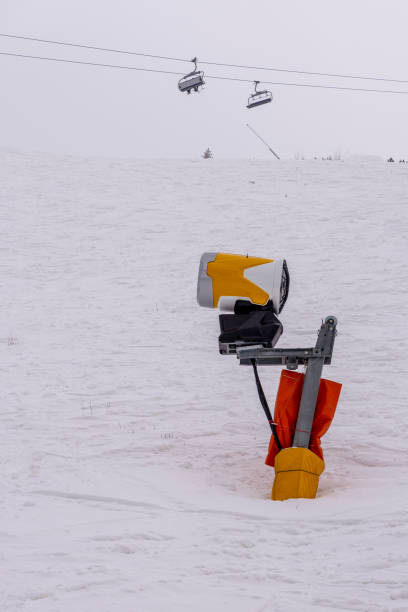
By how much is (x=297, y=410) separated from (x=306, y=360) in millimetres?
422

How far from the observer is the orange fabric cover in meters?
4.76

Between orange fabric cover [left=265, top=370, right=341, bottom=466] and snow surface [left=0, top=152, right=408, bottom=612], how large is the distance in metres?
0.43

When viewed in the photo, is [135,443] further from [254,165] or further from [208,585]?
[254,165]

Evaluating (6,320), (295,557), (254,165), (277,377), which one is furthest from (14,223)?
(295,557)

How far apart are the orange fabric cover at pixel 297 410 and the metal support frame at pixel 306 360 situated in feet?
0.29

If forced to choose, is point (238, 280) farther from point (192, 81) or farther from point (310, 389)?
point (192, 81)

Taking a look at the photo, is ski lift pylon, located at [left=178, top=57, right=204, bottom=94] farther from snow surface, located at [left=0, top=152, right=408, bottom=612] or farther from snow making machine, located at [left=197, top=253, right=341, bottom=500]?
snow making machine, located at [left=197, top=253, right=341, bottom=500]

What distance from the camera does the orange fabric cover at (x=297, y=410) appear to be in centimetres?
476

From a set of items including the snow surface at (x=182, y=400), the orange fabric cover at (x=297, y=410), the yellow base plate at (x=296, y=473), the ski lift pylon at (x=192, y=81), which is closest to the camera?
the snow surface at (x=182, y=400)

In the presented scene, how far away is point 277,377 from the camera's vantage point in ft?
26.7

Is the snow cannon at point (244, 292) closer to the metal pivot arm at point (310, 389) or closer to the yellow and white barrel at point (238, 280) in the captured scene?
the yellow and white barrel at point (238, 280)

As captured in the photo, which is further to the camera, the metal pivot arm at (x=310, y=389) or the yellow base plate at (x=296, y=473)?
the metal pivot arm at (x=310, y=389)

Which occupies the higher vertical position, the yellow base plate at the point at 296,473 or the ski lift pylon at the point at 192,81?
the ski lift pylon at the point at 192,81

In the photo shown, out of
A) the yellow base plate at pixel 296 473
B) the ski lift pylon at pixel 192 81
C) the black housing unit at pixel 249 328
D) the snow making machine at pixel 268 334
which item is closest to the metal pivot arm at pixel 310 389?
the snow making machine at pixel 268 334
